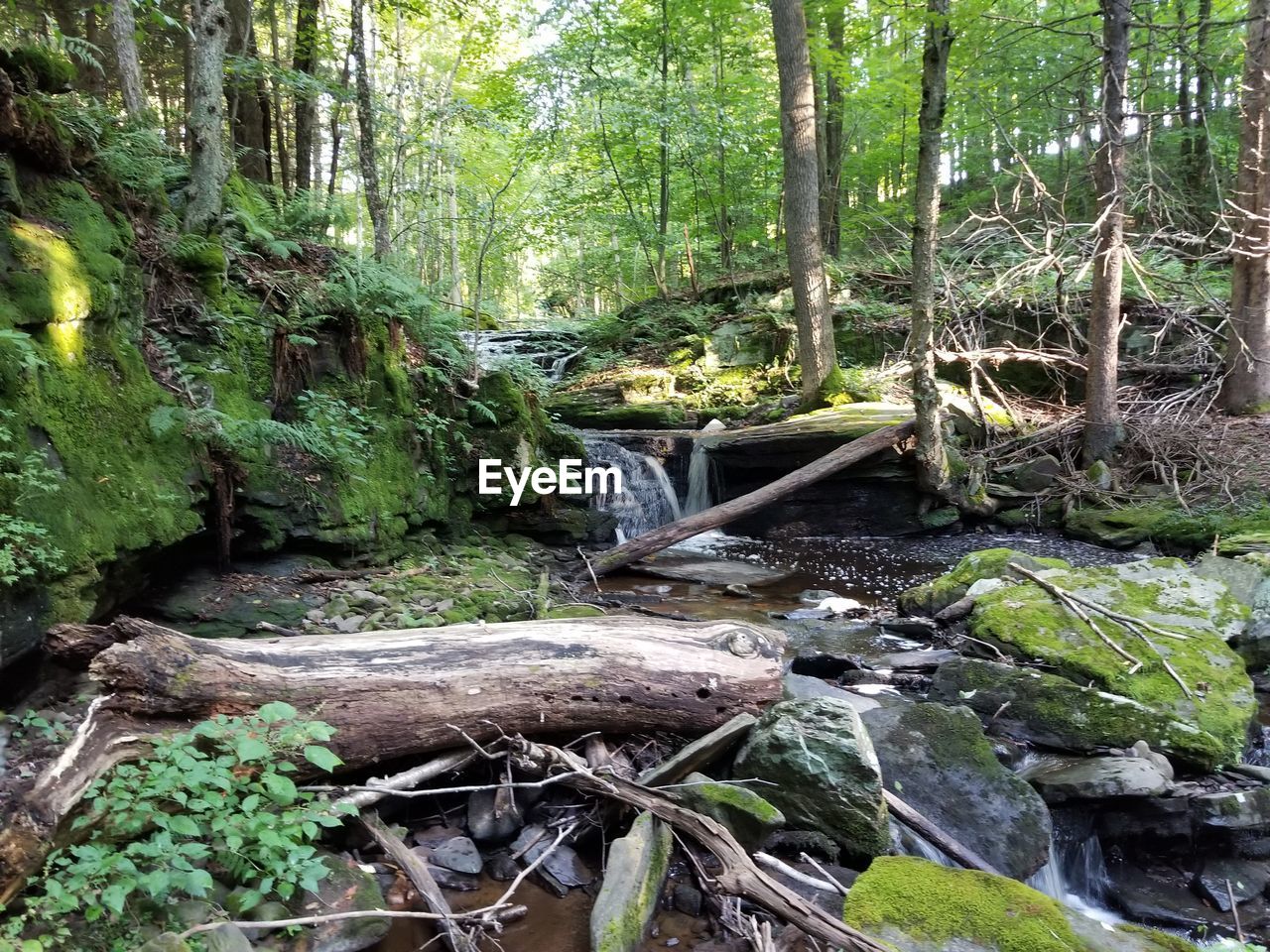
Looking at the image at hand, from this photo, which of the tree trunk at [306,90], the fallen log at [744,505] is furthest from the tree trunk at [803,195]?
the tree trunk at [306,90]

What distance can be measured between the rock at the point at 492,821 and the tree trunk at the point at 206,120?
16.4 ft

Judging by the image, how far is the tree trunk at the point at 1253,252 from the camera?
9.24 m

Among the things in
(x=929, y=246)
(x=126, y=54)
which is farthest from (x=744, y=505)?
(x=126, y=54)

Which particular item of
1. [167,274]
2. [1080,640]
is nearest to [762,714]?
[1080,640]

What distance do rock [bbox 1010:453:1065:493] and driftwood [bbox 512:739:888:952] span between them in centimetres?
875

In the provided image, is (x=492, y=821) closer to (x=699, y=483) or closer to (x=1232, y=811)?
(x=1232, y=811)

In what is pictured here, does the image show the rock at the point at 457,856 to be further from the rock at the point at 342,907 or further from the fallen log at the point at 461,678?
the fallen log at the point at 461,678

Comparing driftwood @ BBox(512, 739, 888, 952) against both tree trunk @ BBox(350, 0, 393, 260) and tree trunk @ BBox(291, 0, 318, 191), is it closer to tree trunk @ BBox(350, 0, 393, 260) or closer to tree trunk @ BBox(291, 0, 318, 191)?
tree trunk @ BBox(350, 0, 393, 260)

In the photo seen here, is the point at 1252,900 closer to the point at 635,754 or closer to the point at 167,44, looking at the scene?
the point at 635,754

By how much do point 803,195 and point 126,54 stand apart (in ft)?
29.2

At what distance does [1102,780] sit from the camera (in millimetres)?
3893

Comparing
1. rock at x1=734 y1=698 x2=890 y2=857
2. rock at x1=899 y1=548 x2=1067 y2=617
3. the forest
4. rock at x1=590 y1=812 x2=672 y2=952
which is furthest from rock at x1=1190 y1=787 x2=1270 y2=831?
rock at x1=590 y1=812 x2=672 y2=952

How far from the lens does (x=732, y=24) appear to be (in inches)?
638

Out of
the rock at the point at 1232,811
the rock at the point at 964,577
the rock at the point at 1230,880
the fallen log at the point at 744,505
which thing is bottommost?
the rock at the point at 1230,880
